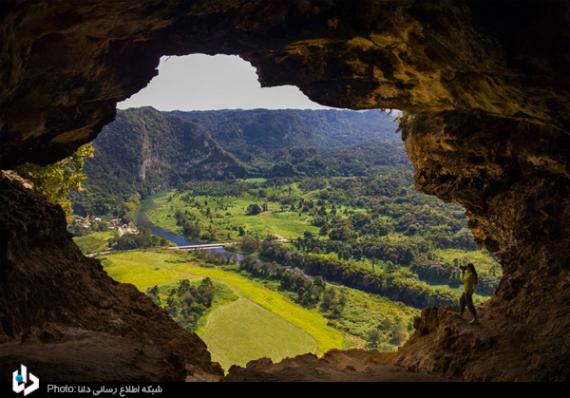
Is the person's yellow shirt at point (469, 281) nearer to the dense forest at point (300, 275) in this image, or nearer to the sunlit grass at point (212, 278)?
the dense forest at point (300, 275)

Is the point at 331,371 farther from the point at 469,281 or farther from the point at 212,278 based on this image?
the point at 212,278

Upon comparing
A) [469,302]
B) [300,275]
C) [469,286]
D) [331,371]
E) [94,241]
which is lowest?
[94,241]

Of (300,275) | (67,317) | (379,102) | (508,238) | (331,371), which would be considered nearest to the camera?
(67,317)

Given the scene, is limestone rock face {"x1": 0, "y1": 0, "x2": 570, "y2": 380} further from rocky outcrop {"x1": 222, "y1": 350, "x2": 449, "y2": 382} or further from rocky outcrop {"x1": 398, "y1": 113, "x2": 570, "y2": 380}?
rocky outcrop {"x1": 222, "y1": 350, "x2": 449, "y2": 382}

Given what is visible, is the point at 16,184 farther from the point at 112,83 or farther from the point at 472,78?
the point at 472,78

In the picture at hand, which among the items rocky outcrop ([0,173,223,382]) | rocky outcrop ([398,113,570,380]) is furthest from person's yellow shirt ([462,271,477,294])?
rocky outcrop ([0,173,223,382])

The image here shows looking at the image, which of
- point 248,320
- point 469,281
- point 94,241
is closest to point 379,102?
point 469,281
